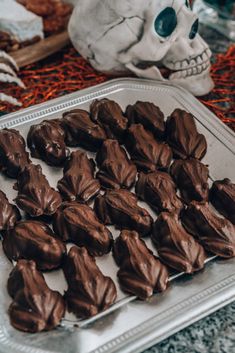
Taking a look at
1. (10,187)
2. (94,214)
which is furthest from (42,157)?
(94,214)

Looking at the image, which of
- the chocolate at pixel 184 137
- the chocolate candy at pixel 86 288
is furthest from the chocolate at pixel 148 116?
the chocolate candy at pixel 86 288

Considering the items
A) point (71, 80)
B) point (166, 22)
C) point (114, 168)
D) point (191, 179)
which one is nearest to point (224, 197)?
point (191, 179)

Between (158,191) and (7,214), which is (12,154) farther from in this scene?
(158,191)

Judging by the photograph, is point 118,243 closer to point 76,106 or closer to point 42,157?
point 42,157

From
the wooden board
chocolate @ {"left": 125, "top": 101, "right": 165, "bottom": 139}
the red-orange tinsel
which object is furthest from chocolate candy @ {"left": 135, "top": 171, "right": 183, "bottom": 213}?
the wooden board

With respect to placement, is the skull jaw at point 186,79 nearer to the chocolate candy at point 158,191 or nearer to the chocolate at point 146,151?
the chocolate at point 146,151

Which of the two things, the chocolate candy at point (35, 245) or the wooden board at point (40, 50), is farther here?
the wooden board at point (40, 50)
